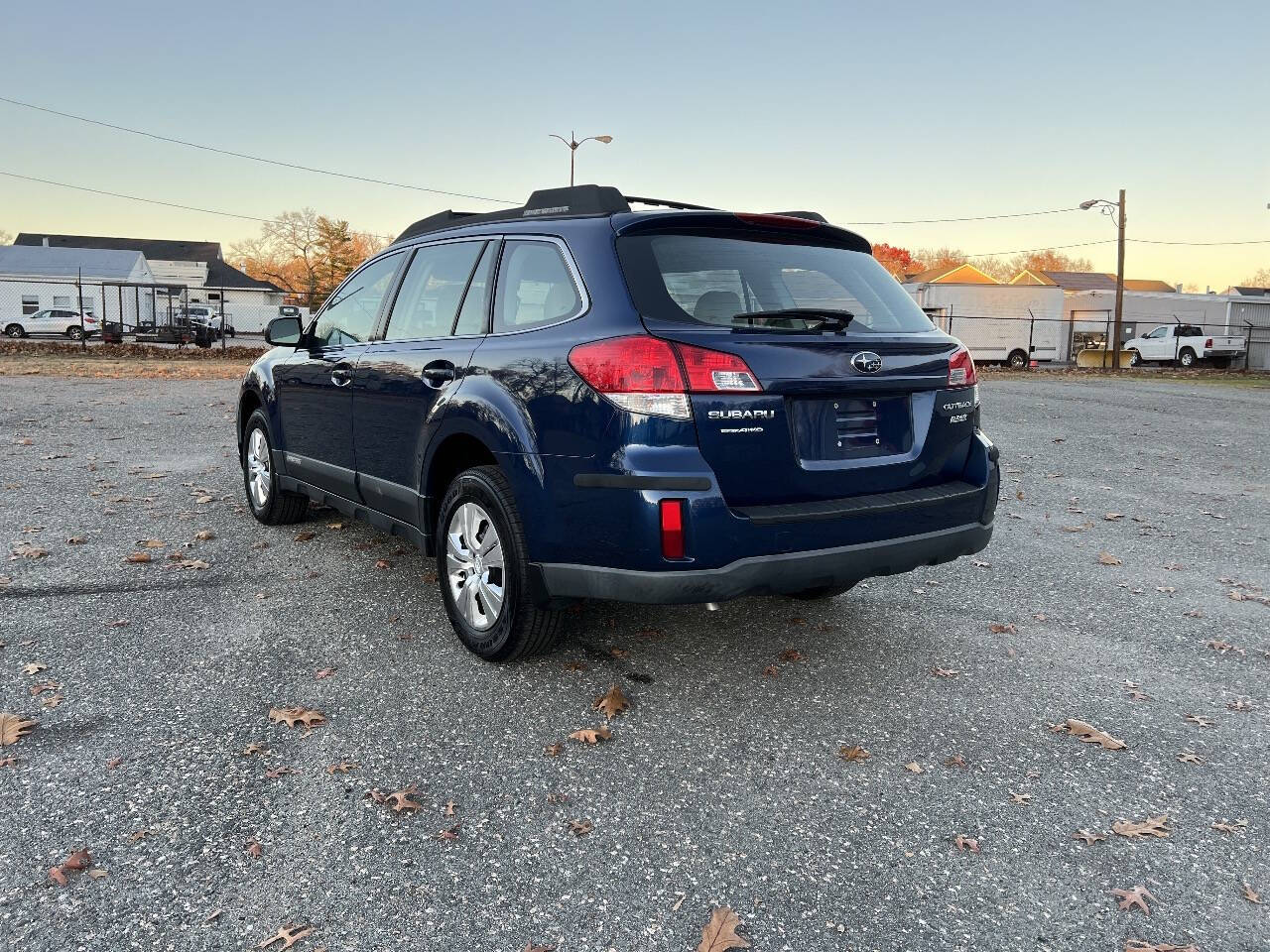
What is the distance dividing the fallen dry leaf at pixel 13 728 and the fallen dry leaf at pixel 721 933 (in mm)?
2573

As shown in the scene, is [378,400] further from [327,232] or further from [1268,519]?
[327,232]

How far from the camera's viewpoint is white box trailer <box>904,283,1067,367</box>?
37.4m

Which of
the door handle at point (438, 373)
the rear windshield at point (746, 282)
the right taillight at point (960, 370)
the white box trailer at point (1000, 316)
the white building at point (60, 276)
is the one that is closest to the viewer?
the rear windshield at point (746, 282)

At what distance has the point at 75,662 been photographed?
13.4 feet

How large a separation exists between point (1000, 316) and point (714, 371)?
41.3 metres

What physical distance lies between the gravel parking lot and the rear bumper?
556 millimetres

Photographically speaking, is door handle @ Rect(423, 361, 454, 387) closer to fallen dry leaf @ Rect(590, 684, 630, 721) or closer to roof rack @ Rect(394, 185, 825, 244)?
roof rack @ Rect(394, 185, 825, 244)

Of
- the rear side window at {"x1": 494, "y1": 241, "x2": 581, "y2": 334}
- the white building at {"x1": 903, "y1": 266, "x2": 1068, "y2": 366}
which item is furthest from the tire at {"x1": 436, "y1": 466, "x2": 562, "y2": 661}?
the white building at {"x1": 903, "y1": 266, "x2": 1068, "y2": 366}

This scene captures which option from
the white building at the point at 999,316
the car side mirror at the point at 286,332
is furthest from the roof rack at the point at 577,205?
the white building at the point at 999,316

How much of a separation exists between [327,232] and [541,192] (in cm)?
8817

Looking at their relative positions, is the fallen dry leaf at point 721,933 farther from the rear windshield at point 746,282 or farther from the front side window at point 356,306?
the front side window at point 356,306

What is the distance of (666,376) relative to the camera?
3260 millimetres

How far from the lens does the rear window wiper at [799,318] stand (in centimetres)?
346

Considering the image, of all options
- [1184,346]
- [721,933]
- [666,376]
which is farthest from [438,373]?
[1184,346]
